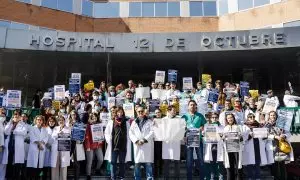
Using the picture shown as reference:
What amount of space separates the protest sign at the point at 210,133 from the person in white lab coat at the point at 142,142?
4.92 feet

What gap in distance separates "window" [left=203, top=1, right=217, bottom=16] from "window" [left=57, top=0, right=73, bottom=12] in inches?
428

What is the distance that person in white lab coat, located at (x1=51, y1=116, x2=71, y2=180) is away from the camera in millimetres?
11125

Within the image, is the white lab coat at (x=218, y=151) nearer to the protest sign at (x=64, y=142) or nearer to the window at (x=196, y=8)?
the protest sign at (x=64, y=142)

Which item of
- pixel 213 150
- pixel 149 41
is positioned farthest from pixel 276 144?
pixel 149 41

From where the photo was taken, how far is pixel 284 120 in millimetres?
12516

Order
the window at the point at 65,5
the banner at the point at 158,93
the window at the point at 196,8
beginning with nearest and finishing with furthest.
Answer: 1. the banner at the point at 158,93
2. the window at the point at 65,5
3. the window at the point at 196,8

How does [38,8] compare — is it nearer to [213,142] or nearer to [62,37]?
[62,37]

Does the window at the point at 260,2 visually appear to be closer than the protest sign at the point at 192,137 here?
No

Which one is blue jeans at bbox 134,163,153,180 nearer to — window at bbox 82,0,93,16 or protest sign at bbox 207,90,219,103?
protest sign at bbox 207,90,219,103

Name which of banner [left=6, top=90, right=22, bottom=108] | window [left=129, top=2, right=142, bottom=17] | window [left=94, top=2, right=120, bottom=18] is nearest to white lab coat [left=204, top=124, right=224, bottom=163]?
banner [left=6, top=90, right=22, bottom=108]

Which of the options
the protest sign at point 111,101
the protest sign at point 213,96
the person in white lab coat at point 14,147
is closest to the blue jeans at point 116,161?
the person in white lab coat at point 14,147

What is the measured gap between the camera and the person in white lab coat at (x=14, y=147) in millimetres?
11062

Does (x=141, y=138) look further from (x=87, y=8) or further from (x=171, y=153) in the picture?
(x=87, y=8)

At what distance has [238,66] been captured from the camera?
932 inches
